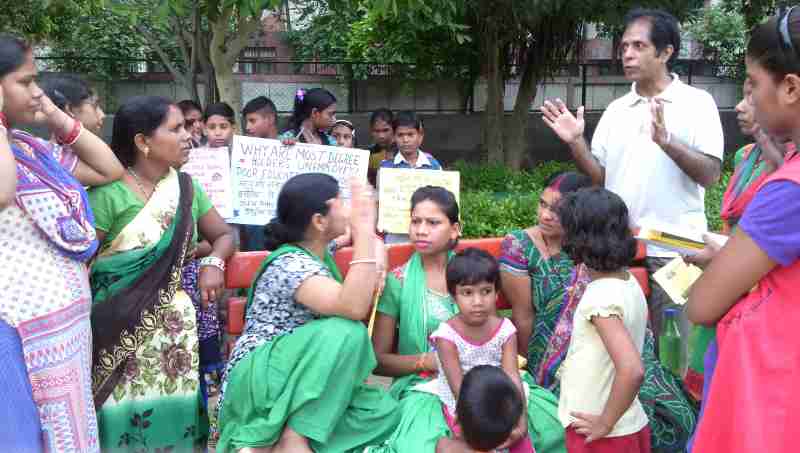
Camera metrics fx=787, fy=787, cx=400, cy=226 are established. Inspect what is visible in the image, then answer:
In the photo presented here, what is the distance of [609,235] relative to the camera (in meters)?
2.92

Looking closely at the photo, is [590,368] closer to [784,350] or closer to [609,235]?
[609,235]

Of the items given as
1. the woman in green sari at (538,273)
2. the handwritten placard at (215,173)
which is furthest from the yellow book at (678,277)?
the handwritten placard at (215,173)

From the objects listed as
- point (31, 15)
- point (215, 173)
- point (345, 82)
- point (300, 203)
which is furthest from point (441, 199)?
point (345, 82)

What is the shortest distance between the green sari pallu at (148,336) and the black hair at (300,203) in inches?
17.5

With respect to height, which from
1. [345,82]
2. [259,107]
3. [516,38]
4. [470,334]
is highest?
[516,38]

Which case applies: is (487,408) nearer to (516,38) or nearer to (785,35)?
(785,35)

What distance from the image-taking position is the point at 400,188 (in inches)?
176

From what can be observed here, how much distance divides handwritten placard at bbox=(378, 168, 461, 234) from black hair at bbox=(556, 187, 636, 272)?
1.47m

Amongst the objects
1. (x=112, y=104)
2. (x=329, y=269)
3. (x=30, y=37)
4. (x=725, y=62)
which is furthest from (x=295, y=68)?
(x=329, y=269)

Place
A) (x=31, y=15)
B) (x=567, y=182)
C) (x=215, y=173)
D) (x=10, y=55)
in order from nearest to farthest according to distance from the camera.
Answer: (x=10, y=55) → (x=567, y=182) → (x=215, y=173) → (x=31, y=15)

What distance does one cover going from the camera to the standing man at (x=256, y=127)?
5.18 meters

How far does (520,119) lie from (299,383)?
10755 millimetres

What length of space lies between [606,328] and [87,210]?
190cm

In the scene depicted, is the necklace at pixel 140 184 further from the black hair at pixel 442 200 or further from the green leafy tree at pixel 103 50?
the green leafy tree at pixel 103 50
